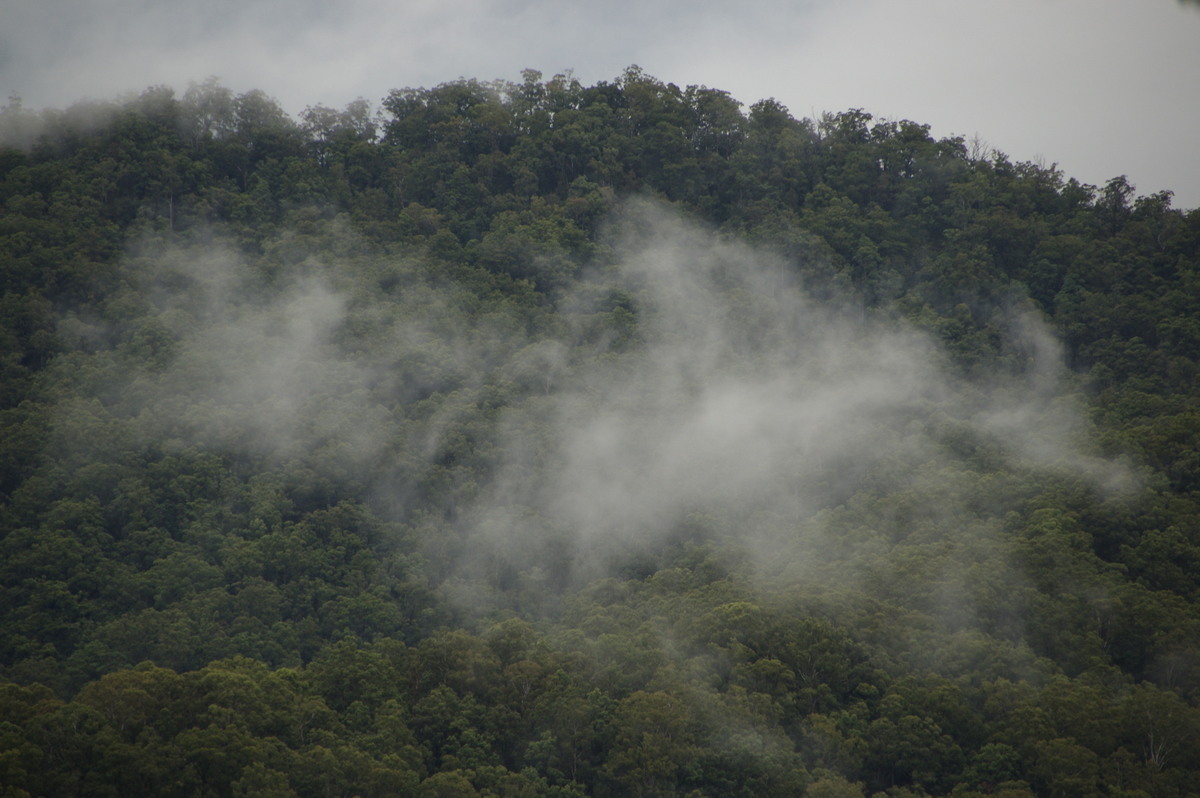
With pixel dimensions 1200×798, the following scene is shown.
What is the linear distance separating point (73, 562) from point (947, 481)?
1211 inches

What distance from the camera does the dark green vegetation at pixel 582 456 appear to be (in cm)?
2986

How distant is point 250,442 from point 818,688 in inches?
949

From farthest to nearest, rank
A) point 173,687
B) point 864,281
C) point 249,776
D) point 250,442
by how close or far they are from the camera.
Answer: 1. point 864,281
2. point 250,442
3. point 173,687
4. point 249,776

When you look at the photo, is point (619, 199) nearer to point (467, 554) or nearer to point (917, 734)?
point (467, 554)

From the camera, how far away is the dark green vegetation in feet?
98.0

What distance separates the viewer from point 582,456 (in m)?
46.5

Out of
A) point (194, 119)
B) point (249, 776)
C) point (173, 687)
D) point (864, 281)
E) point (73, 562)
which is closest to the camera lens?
point (249, 776)

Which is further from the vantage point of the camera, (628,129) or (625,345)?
(628,129)

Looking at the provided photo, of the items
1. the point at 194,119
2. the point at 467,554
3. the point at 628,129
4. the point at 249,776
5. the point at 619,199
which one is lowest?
the point at 249,776

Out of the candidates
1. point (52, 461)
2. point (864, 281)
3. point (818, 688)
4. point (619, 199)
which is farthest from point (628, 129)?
point (818, 688)

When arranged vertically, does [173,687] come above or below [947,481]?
below

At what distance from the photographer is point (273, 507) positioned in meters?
41.5

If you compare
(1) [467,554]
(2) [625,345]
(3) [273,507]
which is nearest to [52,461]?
(3) [273,507]

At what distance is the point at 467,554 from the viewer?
1658 inches
